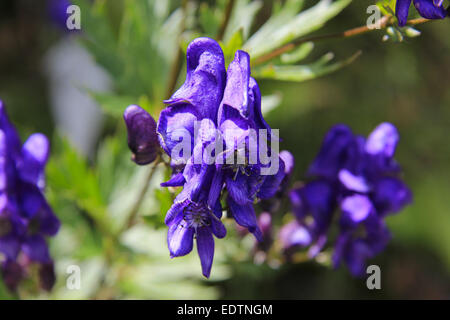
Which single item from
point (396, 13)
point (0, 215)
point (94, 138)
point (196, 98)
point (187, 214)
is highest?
point (94, 138)

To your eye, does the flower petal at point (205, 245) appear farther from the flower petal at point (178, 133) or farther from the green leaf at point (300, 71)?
the green leaf at point (300, 71)

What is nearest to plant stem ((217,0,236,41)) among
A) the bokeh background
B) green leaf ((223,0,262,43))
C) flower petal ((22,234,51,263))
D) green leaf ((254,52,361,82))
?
green leaf ((223,0,262,43))

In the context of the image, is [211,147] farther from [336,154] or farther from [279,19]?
[279,19]

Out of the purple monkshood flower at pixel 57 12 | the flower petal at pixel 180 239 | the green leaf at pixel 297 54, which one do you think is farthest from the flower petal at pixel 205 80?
the purple monkshood flower at pixel 57 12

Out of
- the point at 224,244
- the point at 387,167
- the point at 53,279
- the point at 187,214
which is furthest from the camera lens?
the point at 224,244

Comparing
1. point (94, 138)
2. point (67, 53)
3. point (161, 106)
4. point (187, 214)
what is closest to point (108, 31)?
point (161, 106)

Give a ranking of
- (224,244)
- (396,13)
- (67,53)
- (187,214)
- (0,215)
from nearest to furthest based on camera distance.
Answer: (187,214) → (396,13) → (0,215) → (224,244) → (67,53)

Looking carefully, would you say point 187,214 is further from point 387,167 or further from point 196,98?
point 387,167
